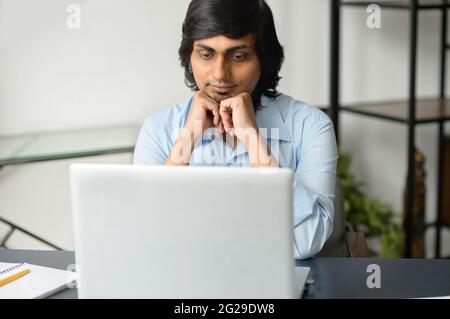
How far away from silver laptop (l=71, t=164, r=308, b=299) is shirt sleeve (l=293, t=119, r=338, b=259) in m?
0.38

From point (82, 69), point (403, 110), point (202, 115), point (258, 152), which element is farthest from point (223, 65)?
point (403, 110)

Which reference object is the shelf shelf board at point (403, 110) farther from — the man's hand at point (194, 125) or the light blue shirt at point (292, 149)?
the man's hand at point (194, 125)

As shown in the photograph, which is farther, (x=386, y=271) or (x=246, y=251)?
(x=386, y=271)

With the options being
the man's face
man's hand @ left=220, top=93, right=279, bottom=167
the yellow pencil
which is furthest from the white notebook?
the man's face

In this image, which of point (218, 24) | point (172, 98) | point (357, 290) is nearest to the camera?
point (357, 290)

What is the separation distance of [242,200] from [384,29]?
2.21 meters

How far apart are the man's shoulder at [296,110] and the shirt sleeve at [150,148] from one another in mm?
272

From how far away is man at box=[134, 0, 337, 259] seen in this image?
5.06ft

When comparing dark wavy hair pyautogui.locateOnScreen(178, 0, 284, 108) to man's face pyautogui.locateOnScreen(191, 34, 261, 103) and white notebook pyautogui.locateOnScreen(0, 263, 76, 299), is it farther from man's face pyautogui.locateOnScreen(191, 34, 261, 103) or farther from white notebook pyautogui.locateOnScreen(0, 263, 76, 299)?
white notebook pyautogui.locateOnScreen(0, 263, 76, 299)

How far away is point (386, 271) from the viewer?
4.50 feet

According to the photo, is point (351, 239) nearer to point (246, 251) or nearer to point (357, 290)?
point (357, 290)

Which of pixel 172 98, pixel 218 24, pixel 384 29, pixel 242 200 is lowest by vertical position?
pixel 242 200

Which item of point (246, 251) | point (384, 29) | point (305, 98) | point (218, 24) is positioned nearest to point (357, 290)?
point (246, 251)

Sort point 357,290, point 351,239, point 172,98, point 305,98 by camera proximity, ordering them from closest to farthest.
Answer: point 357,290 < point 351,239 < point 172,98 < point 305,98
